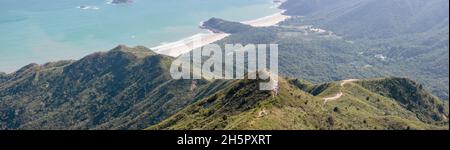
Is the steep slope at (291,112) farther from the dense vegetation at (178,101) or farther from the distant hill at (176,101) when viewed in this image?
the dense vegetation at (178,101)

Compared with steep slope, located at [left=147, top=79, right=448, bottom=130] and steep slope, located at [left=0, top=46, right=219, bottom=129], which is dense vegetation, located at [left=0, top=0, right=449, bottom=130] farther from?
steep slope, located at [left=0, top=46, right=219, bottom=129]

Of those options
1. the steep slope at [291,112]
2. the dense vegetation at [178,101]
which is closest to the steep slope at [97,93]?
the dense vegetation at [178,101]

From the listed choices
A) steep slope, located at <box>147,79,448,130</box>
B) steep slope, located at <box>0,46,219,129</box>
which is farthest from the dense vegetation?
steep slope, located at <box>0,46,219,129</box>

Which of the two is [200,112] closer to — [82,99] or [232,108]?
[232,108]

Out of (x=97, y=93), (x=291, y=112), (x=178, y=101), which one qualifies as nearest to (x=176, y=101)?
(x=178, y=101)

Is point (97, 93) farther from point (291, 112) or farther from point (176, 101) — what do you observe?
point (291, 112)

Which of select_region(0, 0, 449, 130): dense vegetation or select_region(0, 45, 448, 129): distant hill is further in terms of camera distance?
select_region(0, 0, 449, 130): dense vegetation

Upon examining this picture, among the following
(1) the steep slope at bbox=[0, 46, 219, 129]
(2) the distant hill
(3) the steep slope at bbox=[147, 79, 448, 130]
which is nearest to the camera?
(3) the steep slope at bbox=[147, 79, 448, 130]
